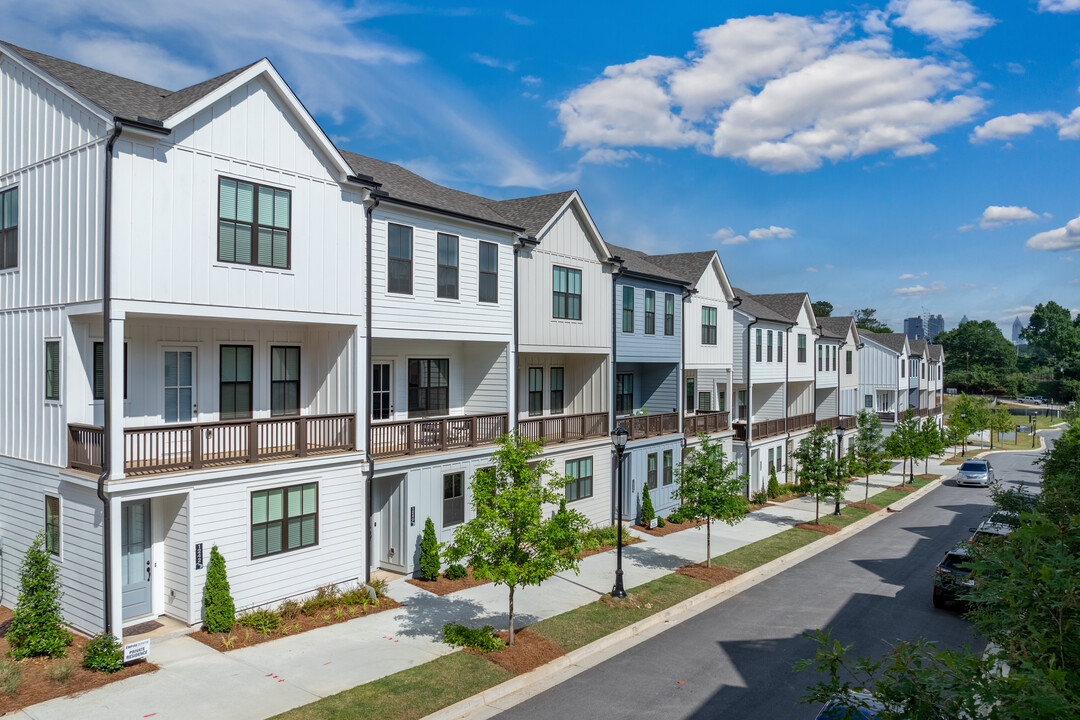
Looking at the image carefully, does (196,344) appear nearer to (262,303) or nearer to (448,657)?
(262,303)

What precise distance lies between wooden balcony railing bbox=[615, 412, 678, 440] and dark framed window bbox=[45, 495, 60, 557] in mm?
17532

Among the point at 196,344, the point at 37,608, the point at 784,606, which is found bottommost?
the point at 784,606

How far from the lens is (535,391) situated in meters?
26.2

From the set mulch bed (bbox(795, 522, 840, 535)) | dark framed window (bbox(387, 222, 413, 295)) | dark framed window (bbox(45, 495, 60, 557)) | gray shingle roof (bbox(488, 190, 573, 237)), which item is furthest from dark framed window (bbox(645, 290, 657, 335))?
dark framed window (bbox(45, 495, 60, 557))

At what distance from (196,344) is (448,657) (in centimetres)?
936

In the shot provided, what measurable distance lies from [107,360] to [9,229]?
228 inches

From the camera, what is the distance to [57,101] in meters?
14.7

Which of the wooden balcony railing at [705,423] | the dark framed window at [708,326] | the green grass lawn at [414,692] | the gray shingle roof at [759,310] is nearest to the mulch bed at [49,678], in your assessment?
the green grass lawn at [414,692]

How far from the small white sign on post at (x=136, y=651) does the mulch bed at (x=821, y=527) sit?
2413 cm

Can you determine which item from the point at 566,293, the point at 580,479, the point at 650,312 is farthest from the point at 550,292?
the point at 580,479

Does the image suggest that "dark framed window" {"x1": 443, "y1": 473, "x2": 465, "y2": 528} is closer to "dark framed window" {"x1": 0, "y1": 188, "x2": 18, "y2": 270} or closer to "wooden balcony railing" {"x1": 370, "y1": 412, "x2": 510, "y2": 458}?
"wooden balcony railing" {"x1": 370, "y1": 412, "x2": 510, "y2": 458}

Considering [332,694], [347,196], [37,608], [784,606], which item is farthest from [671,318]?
[37,608]

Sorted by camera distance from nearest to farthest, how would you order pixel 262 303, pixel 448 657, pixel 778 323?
pixel 448 657 → pixel 262 303 → pixel 778 323

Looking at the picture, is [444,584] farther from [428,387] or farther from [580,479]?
[580,479]
